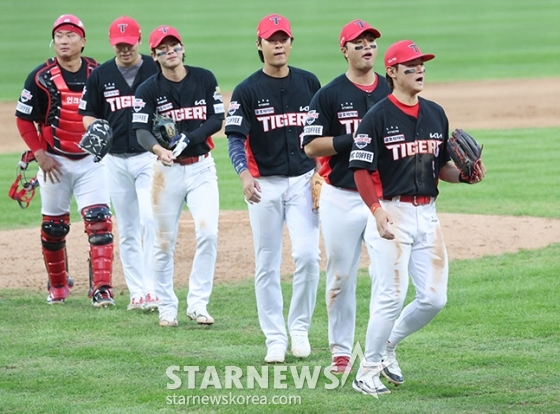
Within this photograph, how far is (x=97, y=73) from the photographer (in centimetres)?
867

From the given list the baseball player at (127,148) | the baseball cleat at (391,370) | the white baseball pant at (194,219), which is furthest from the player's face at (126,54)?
the baseball cleat at (391,370)

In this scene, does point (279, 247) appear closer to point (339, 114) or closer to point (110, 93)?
point (339, 114)

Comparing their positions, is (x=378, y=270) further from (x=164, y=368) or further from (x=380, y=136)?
(x=164, y=368)

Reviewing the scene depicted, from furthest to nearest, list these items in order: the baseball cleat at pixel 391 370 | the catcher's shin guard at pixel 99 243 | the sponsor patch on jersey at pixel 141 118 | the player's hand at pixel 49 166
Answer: the catcher's shin guard at pixel 99 243 → the player's hand at pixel 49 166 → the sponsor patch on jersey at pixel 141 118 → the baseball cleat at pixel 391 370

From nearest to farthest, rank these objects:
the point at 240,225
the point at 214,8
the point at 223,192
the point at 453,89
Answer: the point at 240,225 → the point at 223,192 → the point at 453,89 → the point at 214,8

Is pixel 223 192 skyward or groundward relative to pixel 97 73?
groundward

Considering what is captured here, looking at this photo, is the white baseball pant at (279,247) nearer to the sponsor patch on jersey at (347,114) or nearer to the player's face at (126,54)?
the sponsor patch on jersey at (347,114)

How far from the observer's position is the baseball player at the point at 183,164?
799cm

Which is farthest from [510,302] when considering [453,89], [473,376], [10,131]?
[453,89]

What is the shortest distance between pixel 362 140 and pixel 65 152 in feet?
12.5

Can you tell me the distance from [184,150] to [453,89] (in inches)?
736

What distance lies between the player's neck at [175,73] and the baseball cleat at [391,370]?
296cm

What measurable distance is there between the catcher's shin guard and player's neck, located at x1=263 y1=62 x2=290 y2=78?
2.55m

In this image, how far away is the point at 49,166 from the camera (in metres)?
8.87
